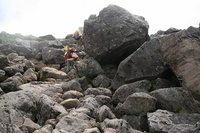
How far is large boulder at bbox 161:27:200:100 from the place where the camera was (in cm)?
1777

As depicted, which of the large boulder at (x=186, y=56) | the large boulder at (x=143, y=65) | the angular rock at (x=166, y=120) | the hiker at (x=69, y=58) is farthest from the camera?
the hiker at (x=69, y=58)

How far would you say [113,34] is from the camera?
90.7 ft

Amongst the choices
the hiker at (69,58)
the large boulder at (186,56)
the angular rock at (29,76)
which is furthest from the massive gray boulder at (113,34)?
the angular rock at (29,76)

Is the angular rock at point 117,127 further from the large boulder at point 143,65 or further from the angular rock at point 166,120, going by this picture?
the large boulder at point 143,65

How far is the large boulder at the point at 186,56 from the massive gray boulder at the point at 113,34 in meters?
6.89

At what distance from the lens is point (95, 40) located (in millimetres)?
28859

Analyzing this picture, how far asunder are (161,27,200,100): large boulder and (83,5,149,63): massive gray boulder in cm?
689

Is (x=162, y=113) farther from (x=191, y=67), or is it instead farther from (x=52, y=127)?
(x=52, y=127)

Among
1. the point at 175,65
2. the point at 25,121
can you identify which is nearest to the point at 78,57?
the point at 175,65

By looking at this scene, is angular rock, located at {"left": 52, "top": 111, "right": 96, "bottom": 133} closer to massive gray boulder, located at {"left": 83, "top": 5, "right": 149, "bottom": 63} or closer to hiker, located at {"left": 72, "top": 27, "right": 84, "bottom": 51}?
massive gray boulder, located at {"left": 83, "top": 5, "right": 149, "bottom": 63}

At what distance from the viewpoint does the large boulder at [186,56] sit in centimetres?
1777

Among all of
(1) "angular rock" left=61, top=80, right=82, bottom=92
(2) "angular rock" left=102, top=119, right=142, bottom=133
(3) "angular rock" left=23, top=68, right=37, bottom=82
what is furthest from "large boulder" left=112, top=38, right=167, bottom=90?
(3) "angular rock" left=23, top=68, right=37, bottom=82

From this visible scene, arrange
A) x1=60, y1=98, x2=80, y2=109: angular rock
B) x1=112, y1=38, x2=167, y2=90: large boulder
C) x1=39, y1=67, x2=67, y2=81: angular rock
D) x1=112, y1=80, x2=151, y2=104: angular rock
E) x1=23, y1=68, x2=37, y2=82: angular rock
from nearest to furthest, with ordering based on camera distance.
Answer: x1=60, y1=98, x2=80, y2=109: angular rock
x1=112, y1=80, x2=151, y2=104: angular rock
x1=112, y1=38, x2=167, y2=90: large boulder
x1=23, y1=68, x2=37, y2=82: angular rock
x1=39, y1=67, x2=67, y2=81: angular rock

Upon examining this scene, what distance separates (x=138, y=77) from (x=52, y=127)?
1124 cm
